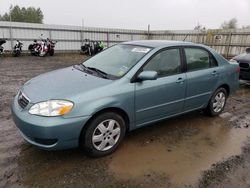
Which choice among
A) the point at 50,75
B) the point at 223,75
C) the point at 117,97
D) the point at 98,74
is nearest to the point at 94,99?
the point at 117,97

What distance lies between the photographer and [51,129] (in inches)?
97.2

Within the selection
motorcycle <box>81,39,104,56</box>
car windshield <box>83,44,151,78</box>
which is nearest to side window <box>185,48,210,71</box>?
car windshield <box>83,44,151,78</box>

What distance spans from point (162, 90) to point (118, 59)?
2.81ft

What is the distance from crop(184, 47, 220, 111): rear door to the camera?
380cm

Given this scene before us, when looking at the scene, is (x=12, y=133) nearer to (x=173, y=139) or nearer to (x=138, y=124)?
(x=138, y=124)

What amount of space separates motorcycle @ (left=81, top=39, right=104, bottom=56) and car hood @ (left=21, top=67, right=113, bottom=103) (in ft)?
43.5

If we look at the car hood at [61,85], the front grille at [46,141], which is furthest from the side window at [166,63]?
the front grille at [46,141]

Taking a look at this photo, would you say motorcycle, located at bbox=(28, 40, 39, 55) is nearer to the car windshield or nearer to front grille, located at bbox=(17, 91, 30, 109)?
the car windshield

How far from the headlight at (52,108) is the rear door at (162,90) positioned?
38.8 inches

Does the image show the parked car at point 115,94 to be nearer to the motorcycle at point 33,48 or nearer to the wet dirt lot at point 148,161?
the wet dirt lot at point 148,161

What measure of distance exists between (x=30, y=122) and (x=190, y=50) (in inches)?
112

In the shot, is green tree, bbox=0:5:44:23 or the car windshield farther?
green tree, bbox=0:5:44:23

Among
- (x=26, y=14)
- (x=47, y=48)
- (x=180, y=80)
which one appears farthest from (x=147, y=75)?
(x=26, y=14)

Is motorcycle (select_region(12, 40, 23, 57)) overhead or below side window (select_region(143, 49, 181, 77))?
below
